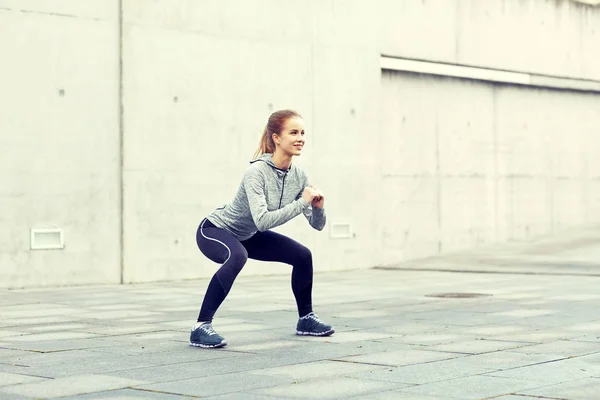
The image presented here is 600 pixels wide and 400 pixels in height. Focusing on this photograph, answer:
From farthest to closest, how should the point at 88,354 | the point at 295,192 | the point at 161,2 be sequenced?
the point at 161,2
the point at 295,192
the point at 88,354

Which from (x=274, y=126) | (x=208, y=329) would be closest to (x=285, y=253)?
(x=208, y=329)

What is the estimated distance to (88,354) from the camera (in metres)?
7.18

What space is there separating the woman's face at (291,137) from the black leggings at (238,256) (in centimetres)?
67

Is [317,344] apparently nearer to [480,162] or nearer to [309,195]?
[309,195]

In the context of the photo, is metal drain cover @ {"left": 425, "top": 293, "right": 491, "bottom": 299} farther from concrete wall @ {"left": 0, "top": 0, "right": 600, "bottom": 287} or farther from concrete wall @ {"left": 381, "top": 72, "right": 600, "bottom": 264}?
concrete wall @ {"left": 381, "top": 72, "right": 600, "bottom": 264}

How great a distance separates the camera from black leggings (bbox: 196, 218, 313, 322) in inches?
294

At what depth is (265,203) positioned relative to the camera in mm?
7328

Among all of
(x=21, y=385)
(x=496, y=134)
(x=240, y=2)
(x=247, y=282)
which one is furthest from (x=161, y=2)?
(x=21, y=385)

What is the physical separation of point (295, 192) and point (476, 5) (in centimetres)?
1257

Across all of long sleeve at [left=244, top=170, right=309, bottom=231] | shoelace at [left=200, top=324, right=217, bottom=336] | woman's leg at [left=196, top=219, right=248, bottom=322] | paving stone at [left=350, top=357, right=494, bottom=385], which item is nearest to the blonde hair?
long sleeve at [left=244, top=170, right=309, bottom=231]

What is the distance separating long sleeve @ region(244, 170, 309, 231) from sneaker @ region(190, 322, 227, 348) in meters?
0.81

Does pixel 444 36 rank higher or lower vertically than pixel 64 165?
higher

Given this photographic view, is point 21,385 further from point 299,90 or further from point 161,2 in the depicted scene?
point 299,90

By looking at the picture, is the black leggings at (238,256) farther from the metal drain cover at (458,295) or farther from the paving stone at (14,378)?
the metal drain cover at (458,295)
